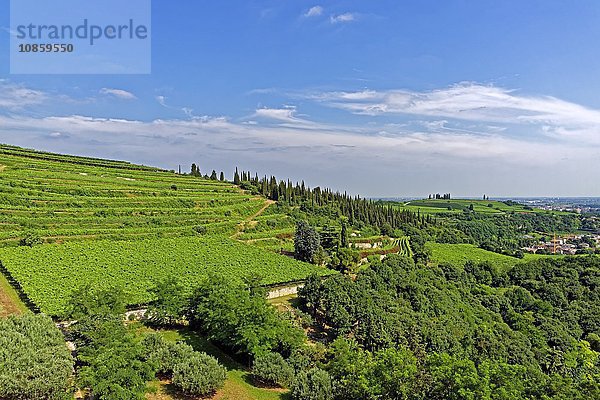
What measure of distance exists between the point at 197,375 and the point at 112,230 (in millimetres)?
40084

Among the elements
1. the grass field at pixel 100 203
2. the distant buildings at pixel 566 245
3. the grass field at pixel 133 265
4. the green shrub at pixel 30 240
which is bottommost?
the distant buildings at pixel 566 245

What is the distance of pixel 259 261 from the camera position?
5300 centimetres

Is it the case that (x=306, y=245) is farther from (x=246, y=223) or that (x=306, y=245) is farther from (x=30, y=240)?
(x=30, y=240)

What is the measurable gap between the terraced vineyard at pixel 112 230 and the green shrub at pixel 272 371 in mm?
14199

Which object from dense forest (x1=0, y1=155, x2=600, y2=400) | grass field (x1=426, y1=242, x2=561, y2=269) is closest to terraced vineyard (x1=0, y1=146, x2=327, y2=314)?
dense forest (x1=0, y1=155, x2=600, y2=400)

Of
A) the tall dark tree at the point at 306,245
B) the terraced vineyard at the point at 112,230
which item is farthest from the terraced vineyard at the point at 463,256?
the terraced vineyard at the point at 112,230

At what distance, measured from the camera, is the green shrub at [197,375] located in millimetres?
23812

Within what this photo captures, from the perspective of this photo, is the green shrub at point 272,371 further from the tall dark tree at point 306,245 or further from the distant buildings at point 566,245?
the distant buildings at point 566,245

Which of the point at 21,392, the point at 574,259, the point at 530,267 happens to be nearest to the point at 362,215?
the point at 530,267

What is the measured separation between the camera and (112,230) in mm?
57469

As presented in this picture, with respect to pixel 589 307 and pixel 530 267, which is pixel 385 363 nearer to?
pixel 589 307

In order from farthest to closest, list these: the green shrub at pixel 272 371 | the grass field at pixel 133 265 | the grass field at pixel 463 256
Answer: the grass field at pixel 463 256 < the grass field at pixel 133 265 < the green shrub at pixel 272 371

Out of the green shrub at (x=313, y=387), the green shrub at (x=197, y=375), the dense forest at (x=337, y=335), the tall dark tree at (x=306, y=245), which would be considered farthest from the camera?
the tall dark tree at (x=306, y=245)

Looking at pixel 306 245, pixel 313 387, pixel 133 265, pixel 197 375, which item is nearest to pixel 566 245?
pixel 306 245
